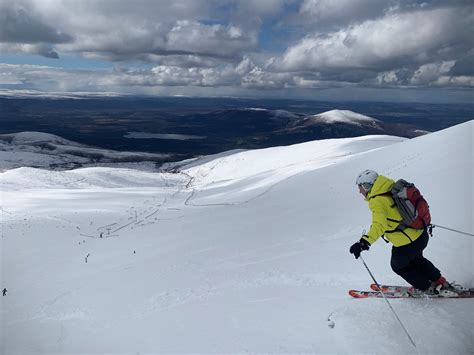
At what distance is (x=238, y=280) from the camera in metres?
11.0

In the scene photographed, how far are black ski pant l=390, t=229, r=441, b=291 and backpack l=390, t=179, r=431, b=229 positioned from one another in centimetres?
45

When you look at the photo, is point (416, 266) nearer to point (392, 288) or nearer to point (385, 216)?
point (392, 288)

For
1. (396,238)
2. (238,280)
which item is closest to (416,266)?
(396,238)

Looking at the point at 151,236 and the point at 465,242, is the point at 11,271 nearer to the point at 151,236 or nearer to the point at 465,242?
the point at 151,236

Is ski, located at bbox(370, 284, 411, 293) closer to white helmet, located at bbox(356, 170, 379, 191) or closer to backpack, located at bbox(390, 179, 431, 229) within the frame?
backpack, located at bbox(390, 179, 431, 229)

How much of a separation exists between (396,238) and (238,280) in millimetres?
5232

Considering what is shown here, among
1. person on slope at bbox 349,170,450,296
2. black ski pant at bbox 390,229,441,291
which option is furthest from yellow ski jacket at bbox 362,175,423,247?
black ski pant at bbox 390,229,441,291

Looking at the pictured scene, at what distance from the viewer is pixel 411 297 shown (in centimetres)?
764

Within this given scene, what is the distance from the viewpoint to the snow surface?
7035 mm

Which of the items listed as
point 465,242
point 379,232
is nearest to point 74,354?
point 379,232

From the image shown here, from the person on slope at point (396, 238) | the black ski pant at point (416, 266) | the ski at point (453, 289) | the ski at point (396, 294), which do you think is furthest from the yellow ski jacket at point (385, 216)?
the ski at point (396, 294)

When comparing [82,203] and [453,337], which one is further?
[82,203]

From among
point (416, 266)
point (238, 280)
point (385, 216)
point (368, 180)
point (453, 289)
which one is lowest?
point (238, 280)

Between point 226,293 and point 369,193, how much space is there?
4.95 m
